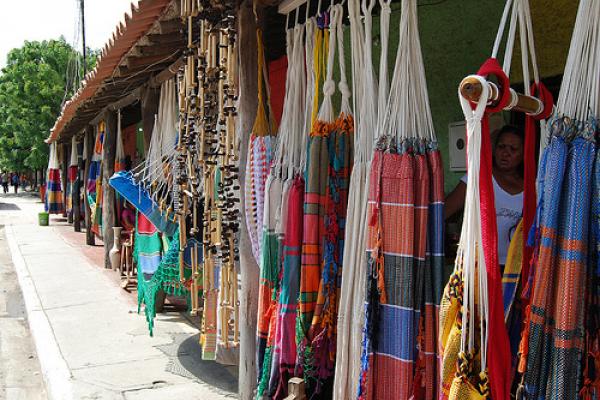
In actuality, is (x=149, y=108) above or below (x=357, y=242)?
above

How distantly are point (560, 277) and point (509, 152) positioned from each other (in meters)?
0.80

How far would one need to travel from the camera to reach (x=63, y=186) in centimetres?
1666

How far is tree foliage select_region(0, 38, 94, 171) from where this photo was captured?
2575cm

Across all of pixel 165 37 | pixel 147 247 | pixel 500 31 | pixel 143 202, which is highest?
pixel 165 37

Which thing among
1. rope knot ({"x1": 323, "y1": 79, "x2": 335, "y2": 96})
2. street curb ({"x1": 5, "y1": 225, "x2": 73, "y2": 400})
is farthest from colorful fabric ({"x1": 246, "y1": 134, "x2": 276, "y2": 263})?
street curb ({"x1": 5, "y1": 225, "x2": 73, "y2": 400})

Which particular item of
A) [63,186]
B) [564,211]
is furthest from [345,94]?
[63,186]

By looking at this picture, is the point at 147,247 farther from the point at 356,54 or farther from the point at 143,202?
the point at 356,54

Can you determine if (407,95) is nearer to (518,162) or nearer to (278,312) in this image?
(518,162)

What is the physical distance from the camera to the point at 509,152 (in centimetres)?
194

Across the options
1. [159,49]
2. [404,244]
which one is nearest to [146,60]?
[159,49]

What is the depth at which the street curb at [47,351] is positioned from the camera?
3.88 m

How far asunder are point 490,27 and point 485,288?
170cm

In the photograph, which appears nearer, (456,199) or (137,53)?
(456,199)

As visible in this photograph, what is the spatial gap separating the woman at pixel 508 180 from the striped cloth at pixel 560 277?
0.66 meters
